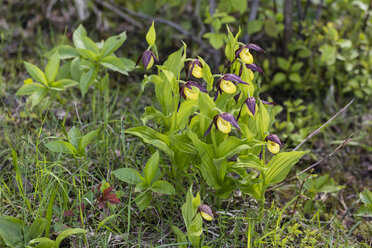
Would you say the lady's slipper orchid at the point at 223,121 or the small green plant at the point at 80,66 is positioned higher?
the lady's slipper orchid at the point at 223,121

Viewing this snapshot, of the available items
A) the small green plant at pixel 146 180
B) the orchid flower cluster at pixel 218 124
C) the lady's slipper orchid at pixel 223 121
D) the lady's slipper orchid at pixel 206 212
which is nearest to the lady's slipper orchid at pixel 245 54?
the orchid flower cluster at pixel 218 124

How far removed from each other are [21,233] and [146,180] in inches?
22.4

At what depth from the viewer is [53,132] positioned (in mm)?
2121

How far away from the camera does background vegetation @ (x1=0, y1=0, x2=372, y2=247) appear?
1755 mm

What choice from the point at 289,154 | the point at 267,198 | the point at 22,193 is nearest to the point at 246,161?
the point at 289,154

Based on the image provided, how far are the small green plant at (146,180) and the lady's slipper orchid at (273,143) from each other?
0.47 meters

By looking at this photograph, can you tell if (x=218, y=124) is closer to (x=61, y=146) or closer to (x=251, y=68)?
(x=251, y=68)

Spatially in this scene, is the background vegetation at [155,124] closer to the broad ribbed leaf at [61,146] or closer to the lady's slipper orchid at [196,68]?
the broad ribbed leaf at [61,146]

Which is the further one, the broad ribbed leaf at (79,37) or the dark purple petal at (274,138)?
the broad ribbed leaf at (79,37)

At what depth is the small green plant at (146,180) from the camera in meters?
1.65

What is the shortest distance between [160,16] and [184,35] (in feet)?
1.27

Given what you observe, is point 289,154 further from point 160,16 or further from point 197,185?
point 160,16

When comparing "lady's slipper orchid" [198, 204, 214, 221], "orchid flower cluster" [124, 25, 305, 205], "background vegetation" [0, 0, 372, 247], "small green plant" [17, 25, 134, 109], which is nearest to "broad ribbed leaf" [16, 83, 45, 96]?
"small green plant" [17, 25, 134, 109]

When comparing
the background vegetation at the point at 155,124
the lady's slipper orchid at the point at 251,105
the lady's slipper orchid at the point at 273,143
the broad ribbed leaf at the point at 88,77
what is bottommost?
the background vegetation at the point at 155,124
